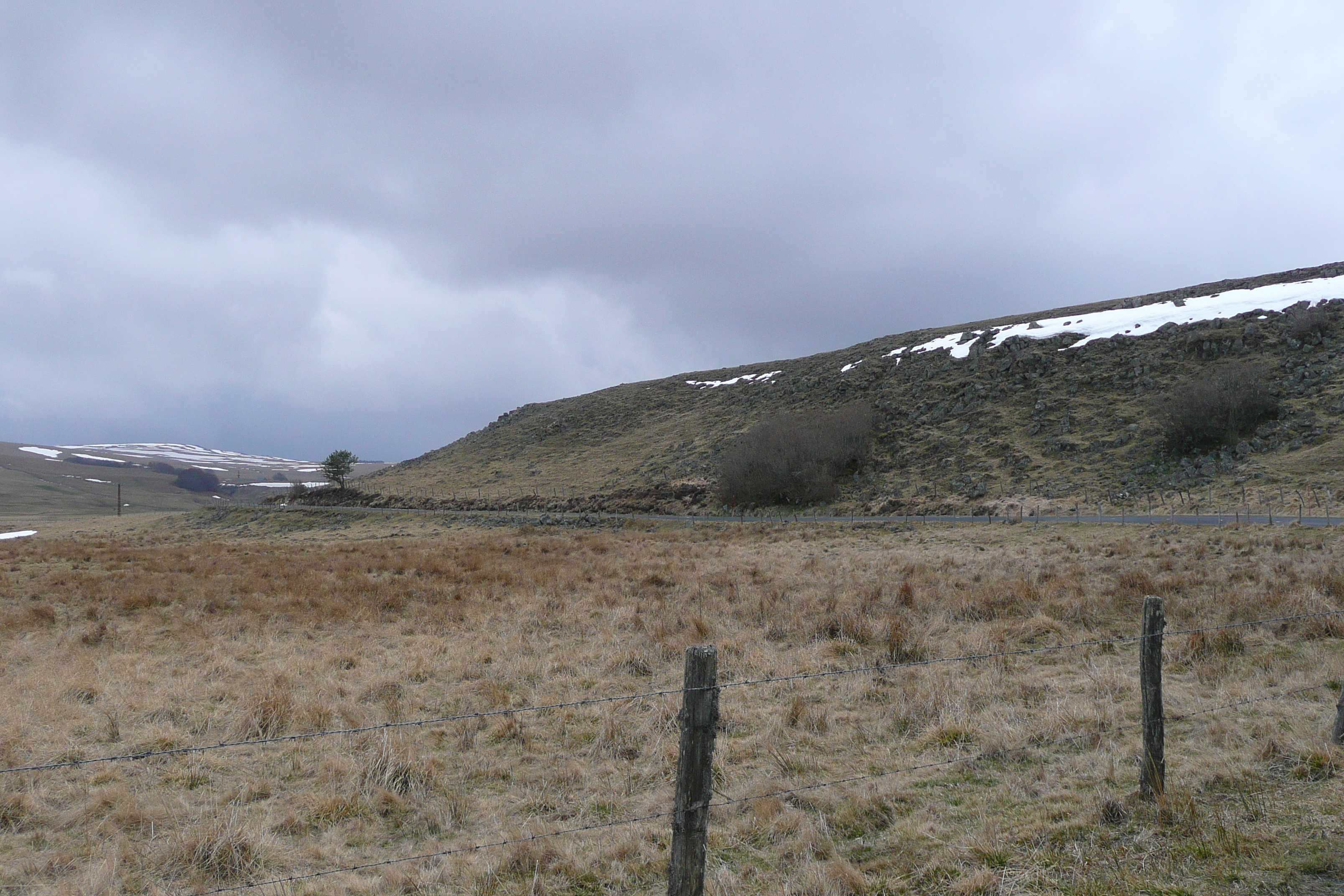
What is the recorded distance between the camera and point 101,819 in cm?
578

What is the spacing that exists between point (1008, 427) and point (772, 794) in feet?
166

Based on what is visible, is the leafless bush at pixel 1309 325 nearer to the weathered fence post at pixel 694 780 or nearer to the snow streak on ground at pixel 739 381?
the snow streak on ground at pixel 739 381

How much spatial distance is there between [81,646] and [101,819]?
8966 millimetres

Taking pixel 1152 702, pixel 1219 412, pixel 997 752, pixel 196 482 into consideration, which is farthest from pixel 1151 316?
pixel 196 482

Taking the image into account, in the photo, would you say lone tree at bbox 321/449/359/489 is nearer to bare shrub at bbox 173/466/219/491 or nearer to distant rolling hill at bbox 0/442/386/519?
distant rolling hill at bbox 0/442/386/519

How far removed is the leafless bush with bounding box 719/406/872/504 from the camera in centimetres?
4988

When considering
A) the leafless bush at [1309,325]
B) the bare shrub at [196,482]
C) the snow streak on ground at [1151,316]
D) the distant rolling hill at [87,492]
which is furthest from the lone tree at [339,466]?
the bare shrub at [196,482]

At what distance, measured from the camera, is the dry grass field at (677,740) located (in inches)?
186

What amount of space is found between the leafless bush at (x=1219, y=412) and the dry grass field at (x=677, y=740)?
29326mm

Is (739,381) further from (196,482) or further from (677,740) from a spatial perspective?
(196,482)

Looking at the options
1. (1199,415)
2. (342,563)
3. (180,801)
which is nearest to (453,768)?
(180,801)

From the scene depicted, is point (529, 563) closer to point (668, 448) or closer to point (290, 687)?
point (290, 687)

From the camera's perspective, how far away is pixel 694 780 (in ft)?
12.1

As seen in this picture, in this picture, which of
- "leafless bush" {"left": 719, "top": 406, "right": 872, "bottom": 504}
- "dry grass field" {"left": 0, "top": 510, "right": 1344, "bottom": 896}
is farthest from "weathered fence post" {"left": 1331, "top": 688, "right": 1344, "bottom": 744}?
"leafless bush" {"left": 719, "top": 406, "right": 872, "bottom": 504}
